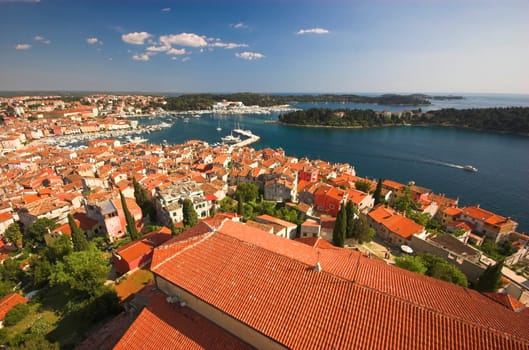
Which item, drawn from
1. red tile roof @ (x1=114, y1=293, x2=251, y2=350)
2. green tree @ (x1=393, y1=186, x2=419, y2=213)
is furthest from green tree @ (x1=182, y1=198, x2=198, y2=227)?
green tree @ (x1=393, y1=186, x2=419, y2=213)

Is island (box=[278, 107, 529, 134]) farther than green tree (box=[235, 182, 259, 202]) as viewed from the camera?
Yes

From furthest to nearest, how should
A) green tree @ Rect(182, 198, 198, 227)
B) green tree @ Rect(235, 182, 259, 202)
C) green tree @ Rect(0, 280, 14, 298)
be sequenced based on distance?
1. green tree @ Rect(235, 182, 259, 202)
2. green tree @ Rect(182, 198, 198, 227)
3. green tree @ Rect(0, 280, 14, 298)

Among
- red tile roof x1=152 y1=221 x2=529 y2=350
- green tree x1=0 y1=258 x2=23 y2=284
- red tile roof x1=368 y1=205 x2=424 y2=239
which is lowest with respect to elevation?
green tree x1=0 y1=258 x2=23 y2=284

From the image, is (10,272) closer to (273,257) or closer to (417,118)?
(273,257)

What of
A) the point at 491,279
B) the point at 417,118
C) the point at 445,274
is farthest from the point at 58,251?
the point at 417,118

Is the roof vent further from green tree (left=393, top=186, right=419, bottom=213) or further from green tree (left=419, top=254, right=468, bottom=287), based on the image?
green tree (left=393, top=186, right=419, bottom=213)

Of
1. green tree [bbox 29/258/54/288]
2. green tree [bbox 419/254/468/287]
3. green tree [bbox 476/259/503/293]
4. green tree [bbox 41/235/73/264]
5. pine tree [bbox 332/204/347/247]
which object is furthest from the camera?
pine tree [bbox 332/204/347/247]
